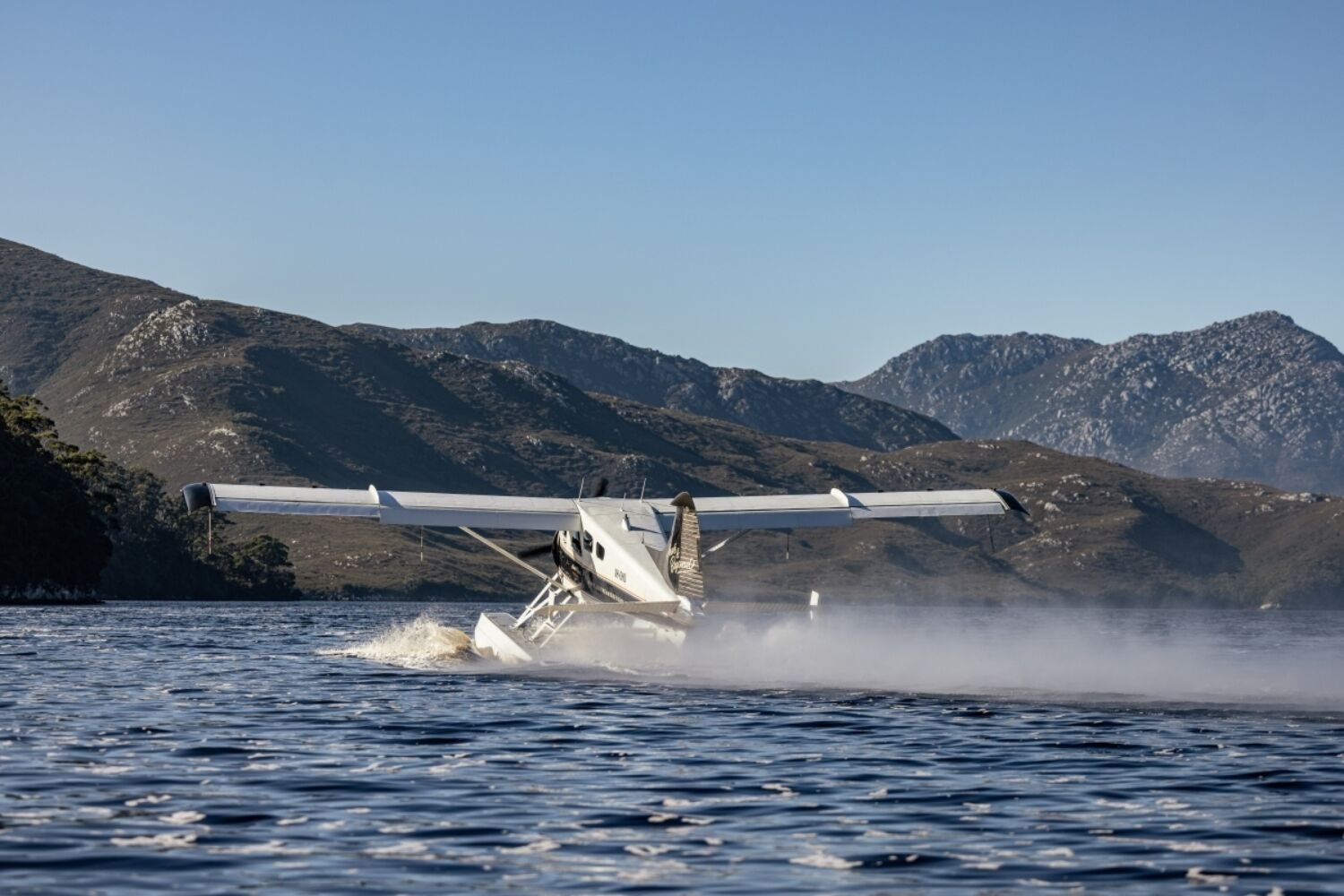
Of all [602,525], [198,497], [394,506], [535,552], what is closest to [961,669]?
[602,525]

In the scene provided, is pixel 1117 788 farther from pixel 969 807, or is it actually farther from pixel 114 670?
pixel 114 670

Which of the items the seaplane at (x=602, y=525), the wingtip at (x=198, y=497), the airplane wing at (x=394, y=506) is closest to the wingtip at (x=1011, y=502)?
the seaplane at (x=602, y=525)

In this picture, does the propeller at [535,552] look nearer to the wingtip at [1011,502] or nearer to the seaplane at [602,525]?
the seaplane at [602,525]

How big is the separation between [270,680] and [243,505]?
Result: 4.95m

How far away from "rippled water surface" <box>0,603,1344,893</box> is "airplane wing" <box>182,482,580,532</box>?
4.22 meters

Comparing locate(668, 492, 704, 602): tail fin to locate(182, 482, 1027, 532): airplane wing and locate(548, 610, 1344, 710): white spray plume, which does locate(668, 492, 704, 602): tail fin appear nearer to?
locate(182, 482, 1027, 532): airplane wing

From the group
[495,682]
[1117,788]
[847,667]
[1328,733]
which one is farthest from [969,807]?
[847,667]

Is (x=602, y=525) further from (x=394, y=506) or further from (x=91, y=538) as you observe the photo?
(x=91, y=538)

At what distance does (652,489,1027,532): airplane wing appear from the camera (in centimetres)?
3916

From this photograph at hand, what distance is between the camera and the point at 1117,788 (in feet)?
51.5

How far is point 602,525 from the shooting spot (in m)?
35.3

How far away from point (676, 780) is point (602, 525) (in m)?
19.0

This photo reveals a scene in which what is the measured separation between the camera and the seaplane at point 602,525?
1249 inches

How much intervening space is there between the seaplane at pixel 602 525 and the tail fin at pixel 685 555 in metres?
0.02
